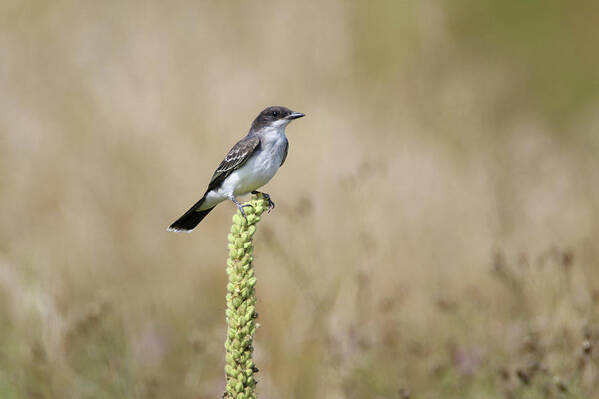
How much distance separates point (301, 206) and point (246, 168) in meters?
2.54

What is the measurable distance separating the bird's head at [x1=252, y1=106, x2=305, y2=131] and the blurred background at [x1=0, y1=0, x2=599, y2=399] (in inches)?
51.1

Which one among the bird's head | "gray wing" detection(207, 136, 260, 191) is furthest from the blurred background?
the bird's head

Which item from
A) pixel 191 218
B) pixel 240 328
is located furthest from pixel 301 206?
pixel 240 328

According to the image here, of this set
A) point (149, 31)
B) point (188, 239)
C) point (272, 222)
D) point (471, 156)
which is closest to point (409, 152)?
point (471, 156)

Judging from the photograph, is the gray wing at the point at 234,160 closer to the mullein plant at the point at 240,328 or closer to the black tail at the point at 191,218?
the black tail at the point at 191,218

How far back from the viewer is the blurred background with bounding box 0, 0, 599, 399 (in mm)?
5832

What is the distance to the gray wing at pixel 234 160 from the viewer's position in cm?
532

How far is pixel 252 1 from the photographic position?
35.0 feet

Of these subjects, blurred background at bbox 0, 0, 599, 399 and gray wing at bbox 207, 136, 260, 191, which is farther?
blurred background at bbox 0, 0, 599, 399

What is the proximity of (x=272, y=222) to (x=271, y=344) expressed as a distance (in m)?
1.42

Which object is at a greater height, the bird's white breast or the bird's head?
the bird's head

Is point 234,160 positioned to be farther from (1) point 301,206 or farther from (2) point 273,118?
(1) point 301,206

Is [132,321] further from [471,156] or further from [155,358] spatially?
[471,156]

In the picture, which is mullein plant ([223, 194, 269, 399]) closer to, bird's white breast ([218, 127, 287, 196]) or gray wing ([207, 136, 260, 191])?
bird's white breast ([218, 127, 287, 196])
